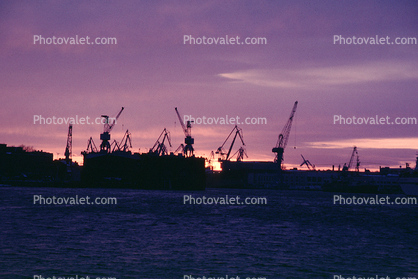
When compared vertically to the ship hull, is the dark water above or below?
below

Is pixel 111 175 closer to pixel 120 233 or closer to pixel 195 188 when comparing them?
pixel 195 188

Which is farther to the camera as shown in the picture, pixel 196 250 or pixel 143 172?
pixel 143 172

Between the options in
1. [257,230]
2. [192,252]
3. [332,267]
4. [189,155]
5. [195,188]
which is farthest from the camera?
[189,155]

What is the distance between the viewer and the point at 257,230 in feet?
136

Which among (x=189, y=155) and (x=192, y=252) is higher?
(x=189, y=155)

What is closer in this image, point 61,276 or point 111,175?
point 61,276

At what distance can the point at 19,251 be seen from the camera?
26.1m

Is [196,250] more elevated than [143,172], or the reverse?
[143,172]

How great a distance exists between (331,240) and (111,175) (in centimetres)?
14059

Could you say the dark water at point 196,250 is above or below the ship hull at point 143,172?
below

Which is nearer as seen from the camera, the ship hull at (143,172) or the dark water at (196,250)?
the dark water at (196,250)

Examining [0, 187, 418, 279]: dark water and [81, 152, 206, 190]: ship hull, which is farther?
[81, 152, 206, 190]: ship hull

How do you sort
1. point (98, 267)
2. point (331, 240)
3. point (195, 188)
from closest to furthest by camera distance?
point (98, 267), point (331, 240), point (195, 188)

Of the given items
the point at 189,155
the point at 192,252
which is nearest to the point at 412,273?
the point at 192,252
